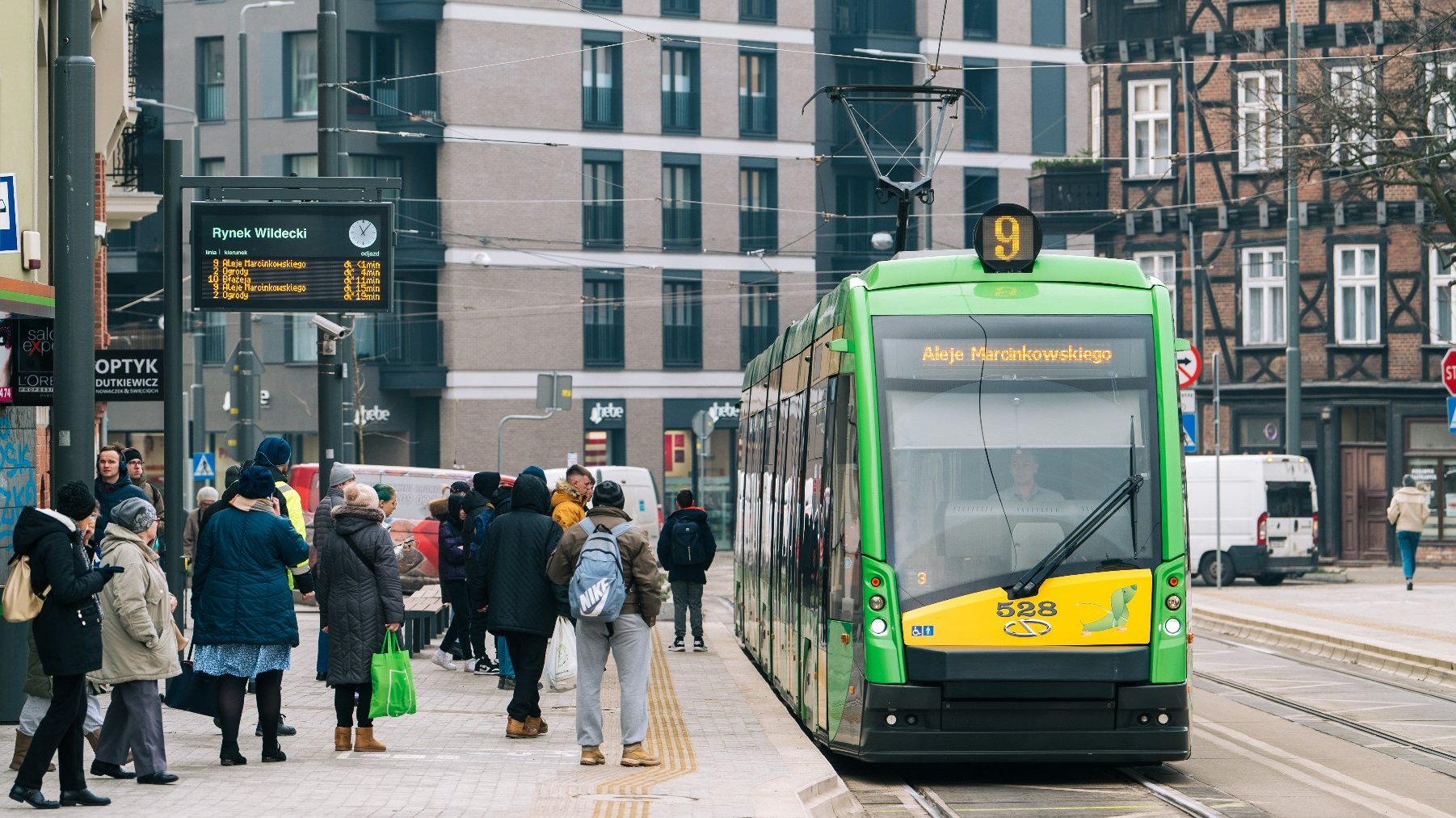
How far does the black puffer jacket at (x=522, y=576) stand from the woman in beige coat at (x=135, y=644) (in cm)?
257

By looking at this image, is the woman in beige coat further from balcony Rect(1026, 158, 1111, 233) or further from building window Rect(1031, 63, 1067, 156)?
building window Rect(1031, 63, 1067, 156)

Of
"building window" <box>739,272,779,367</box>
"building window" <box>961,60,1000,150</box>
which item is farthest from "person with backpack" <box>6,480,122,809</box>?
"building window" <box>961,60,1000,150</box>

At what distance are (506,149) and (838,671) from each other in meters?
43.4

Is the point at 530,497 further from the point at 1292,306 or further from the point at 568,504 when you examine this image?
the point at 1292,306

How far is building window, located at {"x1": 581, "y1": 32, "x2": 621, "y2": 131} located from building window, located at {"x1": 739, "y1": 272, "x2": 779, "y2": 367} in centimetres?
572

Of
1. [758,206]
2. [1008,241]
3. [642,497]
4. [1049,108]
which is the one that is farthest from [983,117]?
[1008,241]

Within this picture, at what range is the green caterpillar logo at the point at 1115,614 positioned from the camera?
39.3 ft

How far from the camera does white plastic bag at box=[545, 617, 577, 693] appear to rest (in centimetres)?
1695

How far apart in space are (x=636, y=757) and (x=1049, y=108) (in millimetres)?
51266

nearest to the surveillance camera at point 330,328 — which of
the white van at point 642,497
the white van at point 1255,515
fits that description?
the white van at point 1255,515

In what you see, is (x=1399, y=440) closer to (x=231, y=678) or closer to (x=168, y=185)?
(x=168, y=185)

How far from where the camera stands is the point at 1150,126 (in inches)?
1890

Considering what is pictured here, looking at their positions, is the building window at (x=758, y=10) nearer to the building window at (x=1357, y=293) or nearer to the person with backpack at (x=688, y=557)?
the building window at (x=1357, y=293)

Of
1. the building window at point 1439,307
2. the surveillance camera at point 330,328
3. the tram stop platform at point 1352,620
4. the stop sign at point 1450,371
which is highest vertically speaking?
the building window at point 1439,307
